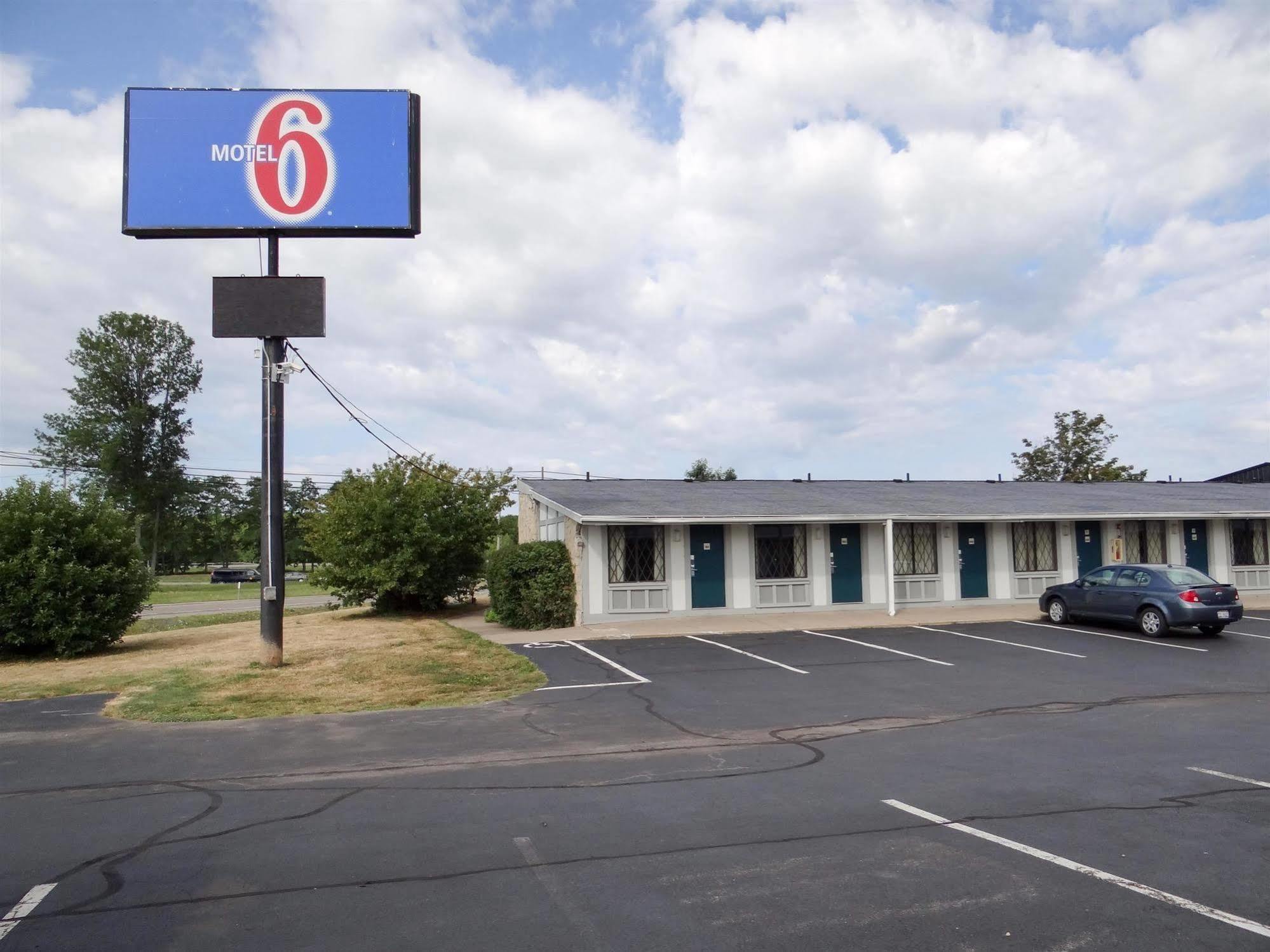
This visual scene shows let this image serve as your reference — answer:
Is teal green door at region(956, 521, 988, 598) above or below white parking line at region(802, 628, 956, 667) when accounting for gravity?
above

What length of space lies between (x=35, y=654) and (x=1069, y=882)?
18898mm

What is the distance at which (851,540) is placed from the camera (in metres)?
22.6

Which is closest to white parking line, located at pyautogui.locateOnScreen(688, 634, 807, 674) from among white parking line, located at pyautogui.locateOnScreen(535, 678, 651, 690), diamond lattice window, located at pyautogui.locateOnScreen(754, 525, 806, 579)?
white parking line, located at pyautogui.locateOnScreen(535, 678, 651, 690)

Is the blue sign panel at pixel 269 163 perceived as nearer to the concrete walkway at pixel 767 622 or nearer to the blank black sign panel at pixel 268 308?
the blank black sign panel at pixel 268 308

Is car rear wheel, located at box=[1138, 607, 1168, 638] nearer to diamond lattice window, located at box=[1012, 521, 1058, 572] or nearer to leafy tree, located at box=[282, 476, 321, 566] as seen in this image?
diamond lattice window, located at box=[1012, 521, 1058, 572]

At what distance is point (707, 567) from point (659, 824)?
1523 cm

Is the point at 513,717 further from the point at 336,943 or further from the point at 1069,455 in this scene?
the point at 1069,455

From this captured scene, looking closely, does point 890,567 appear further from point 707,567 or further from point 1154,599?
point 1154,599

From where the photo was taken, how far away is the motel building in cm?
2050

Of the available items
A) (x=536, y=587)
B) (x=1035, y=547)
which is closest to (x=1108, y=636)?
(x=1035, y=547)

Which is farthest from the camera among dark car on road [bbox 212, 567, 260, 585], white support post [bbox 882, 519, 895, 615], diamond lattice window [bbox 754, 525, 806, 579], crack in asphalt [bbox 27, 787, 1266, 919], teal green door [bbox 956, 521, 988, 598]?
dark car on road [bbox 212, 567, 260, 585]

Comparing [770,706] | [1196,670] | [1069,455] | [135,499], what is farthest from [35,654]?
[1069,455]

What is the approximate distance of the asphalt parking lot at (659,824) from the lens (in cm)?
439

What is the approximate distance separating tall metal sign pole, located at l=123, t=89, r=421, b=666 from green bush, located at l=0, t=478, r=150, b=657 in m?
5.03
